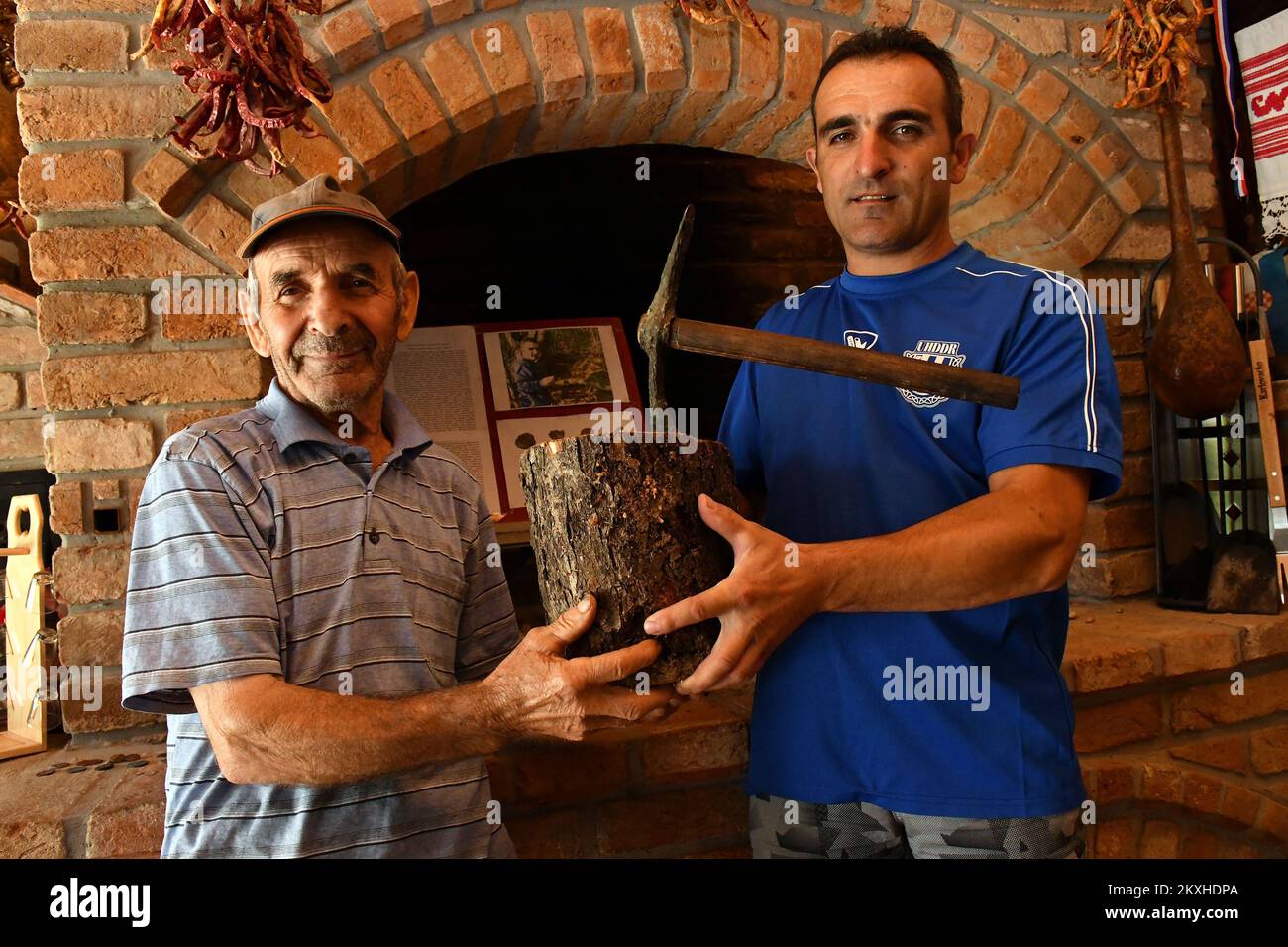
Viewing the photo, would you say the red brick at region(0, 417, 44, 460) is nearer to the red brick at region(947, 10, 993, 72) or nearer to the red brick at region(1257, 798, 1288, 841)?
the red brick at region(947, 10, 993, 72)

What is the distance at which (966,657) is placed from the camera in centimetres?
136

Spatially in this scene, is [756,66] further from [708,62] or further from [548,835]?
[548,835]

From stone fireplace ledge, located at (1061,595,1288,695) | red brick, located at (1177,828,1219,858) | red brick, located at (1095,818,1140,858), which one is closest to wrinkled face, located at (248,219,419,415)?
stone fireplace ledge, located at (1061,595,1288,695)

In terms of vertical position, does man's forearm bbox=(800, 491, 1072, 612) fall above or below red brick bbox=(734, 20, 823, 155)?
below

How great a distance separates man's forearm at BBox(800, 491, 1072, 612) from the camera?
4.01ft

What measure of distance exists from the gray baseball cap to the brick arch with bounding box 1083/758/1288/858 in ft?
6.74

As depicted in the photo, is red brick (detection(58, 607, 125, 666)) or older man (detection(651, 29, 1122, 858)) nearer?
older man (detection(651, 29, 1122, 858))

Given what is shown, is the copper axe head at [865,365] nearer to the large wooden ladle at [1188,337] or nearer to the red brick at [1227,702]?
the large wooden ladle at [1188,337]

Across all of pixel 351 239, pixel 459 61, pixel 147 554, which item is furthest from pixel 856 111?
pixel 147 554

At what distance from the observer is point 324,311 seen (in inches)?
55.3

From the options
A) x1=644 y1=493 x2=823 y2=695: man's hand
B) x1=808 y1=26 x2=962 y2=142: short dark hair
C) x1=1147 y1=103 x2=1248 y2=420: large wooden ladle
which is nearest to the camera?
x1=644 y1=493 x2=823 y2=695: man's hand

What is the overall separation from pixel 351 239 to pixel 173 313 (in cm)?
70

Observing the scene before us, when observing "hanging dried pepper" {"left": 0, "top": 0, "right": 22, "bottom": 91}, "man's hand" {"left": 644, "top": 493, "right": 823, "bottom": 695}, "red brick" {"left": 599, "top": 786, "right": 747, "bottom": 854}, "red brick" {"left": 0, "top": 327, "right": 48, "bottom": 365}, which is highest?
"hanging dried pepper" {"left": 0, "top": 0, "right": 22, "bottom": 91}
